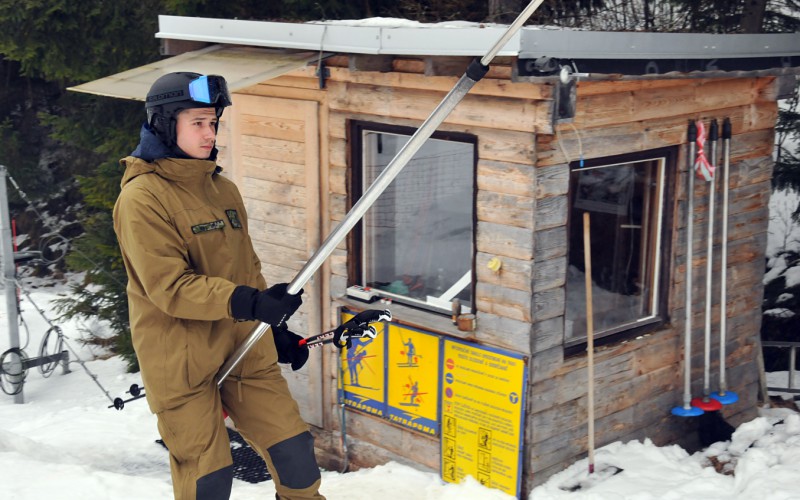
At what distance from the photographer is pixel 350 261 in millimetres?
6109

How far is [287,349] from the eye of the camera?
454 cm

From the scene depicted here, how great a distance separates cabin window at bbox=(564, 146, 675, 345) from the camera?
18.4 feet

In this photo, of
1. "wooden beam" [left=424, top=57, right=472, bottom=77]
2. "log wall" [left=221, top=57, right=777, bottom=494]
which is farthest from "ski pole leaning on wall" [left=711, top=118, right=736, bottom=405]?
"wooden beam" [left=424, top=57, right=472, bottom=77]

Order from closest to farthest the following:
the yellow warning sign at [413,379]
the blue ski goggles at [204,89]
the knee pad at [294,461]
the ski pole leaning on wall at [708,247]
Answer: the blue ski goggles at [204,89] < the knee pad at [294,461] < the yellow warning sign at [413,379] < the ski pole leaning on wall at [708,247]

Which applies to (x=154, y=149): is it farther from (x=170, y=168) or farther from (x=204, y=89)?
(x=204, y=89)

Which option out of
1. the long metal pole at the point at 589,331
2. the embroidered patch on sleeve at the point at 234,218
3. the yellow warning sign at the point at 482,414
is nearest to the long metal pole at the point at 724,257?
the long metal pole at the point at 589,331

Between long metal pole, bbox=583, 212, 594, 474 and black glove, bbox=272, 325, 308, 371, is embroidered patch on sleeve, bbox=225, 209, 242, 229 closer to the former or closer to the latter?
black glove, bbox=272, 325, 308, 371

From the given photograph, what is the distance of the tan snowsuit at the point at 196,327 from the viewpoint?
12.2ft

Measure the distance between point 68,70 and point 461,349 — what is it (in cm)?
664

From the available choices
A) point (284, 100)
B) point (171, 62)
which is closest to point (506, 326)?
point (284, 100)

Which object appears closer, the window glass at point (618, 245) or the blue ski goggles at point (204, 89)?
the blue ski goggles at point (204, 89)

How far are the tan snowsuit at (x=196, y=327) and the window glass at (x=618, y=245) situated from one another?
2101 millimetres

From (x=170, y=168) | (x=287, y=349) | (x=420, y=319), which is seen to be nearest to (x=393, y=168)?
(x=170, y=168)

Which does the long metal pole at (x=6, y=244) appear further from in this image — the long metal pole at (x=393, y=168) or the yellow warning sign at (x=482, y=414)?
the long metal pole at (x=393, y=168)
